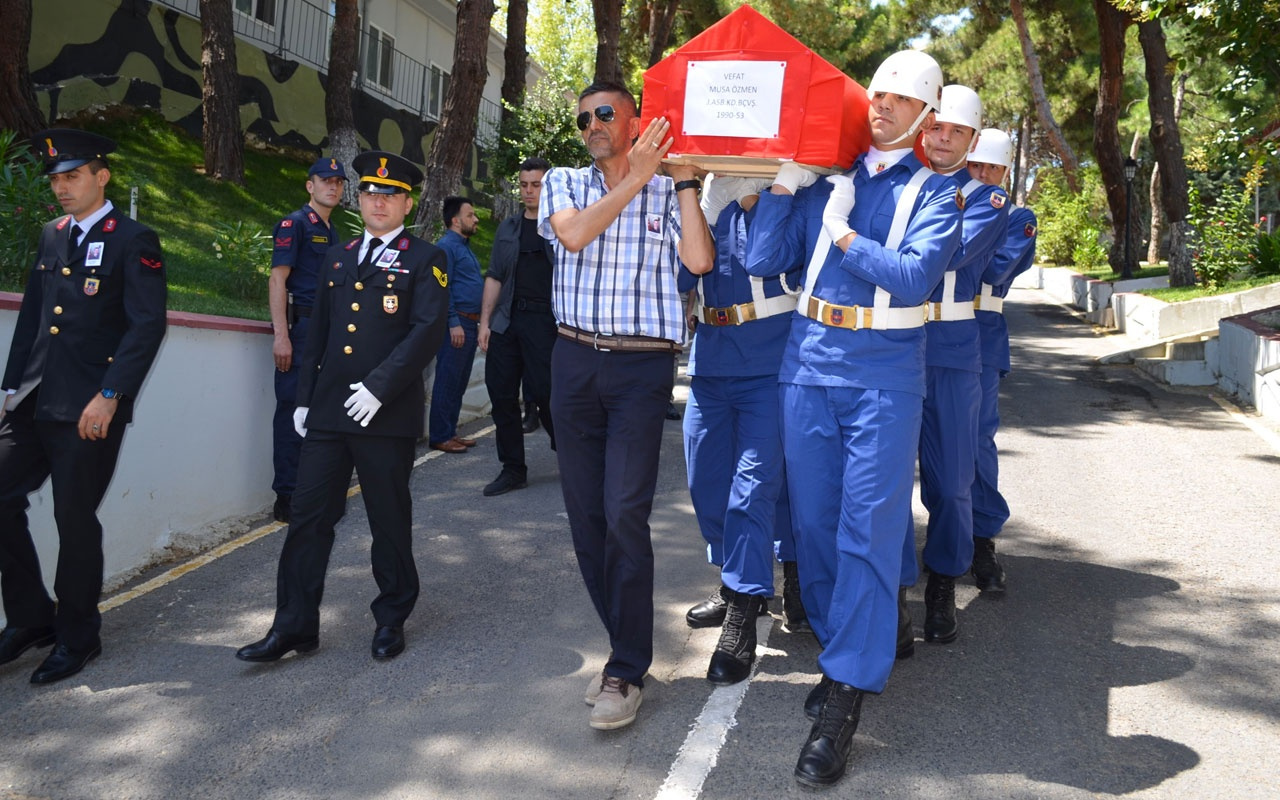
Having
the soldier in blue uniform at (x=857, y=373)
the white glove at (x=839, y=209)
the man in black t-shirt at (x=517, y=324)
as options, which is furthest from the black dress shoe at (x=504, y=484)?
the white glove at (x=839, y=209)

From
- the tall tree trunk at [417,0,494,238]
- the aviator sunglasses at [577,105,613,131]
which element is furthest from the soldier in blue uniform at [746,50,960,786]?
the tall tree trunk at [417,0,494,238]

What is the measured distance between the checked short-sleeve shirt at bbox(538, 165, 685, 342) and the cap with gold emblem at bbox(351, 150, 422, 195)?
0.91 m

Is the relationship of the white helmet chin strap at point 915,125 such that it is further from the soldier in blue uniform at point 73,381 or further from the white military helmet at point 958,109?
the soldier in blue uniform at point 73,381

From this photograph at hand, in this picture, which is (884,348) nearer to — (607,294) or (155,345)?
(607,294)

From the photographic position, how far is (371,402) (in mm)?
4680

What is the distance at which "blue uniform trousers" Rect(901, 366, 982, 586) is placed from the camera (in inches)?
199

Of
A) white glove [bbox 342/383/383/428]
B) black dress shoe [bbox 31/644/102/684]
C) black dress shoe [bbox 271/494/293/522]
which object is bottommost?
black dress shoe [bbox 31/644/102/684]

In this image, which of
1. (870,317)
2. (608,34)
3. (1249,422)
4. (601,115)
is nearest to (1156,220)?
(608,34)

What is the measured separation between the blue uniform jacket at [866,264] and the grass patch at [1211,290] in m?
12.8

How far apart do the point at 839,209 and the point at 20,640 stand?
3671 millimetres

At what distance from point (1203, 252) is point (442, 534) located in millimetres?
14772

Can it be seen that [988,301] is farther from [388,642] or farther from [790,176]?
[388,642]

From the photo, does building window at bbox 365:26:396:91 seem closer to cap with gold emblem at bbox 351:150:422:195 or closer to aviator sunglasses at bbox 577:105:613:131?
cap with gold emblem at bbox 351:150:422:195

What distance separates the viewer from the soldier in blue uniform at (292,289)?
22.1 ft
